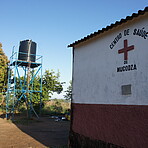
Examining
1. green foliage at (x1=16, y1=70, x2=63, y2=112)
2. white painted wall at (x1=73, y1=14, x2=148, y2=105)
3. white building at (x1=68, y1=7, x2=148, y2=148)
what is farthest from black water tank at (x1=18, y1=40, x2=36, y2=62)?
white building at (x1=68, y1=7, x2=148, y2=148)

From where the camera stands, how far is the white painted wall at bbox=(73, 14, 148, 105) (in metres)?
5.48

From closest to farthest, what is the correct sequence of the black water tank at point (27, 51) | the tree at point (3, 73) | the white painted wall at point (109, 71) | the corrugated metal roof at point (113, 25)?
the corrugated metal roof at point (113, 25) → the white painted wall at point (109, 71) → the black water tank at point (27, 51) → the tree at point (3, 73)

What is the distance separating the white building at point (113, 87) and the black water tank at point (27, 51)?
543 inches

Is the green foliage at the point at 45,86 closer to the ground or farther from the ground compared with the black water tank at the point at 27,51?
closer to the ground

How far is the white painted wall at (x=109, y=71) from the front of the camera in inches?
216

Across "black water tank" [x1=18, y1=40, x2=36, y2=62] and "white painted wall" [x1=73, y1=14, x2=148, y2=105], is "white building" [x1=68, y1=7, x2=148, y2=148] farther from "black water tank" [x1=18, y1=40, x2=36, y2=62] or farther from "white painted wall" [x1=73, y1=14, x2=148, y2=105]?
"black water tank" [x1=18, y1=40, x2=36, y2=62]

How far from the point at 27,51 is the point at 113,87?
16.9 metres

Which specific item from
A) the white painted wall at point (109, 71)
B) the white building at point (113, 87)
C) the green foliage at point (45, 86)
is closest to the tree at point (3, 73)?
the green foliage at point (45, 86)

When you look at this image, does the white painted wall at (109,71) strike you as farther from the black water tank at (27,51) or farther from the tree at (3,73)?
the tree at (3,73)

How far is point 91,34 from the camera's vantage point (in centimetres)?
763

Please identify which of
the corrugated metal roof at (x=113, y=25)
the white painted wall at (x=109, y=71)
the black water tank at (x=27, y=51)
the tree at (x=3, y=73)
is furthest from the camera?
the tree at (x=3, y=73)

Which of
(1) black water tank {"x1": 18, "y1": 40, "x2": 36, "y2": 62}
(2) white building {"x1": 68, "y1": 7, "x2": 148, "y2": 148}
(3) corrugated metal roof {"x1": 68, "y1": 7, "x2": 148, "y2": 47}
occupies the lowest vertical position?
(2) white building {"x1": 68, "y1": 7, "x2": 148, "y2": 148}

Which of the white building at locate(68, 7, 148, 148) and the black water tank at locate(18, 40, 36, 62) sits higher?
the black water tank at locate(18, 40, 36, 62)

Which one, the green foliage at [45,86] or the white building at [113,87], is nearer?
the white building at [113,87]
